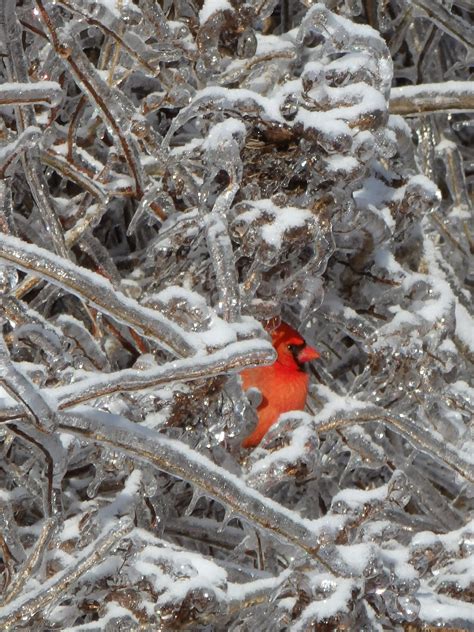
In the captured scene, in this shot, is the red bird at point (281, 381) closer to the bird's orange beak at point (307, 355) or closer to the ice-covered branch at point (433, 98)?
the bird's orange beak at point (307, 355)

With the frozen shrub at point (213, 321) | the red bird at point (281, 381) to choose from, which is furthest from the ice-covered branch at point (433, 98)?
the red bird at point (281, 381)

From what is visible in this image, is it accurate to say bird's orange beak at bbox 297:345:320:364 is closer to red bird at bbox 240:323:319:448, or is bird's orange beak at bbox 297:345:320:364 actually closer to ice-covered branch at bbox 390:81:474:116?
red bird at bbox 240:323:319:448

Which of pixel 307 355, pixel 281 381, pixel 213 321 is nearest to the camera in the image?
pixel 213 321

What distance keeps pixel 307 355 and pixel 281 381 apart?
0.17m

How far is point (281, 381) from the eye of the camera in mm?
2490

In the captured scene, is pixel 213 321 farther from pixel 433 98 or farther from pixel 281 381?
pixel 433 98

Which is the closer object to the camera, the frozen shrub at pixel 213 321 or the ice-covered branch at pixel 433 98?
the frozen shrub at pixel 213 321

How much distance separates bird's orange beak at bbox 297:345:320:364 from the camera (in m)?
2.62

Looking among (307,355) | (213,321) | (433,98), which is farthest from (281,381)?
(433,98)

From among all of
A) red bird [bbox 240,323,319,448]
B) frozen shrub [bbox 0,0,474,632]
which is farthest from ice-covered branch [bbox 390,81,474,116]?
red bird [bbox 240,323,319,448]

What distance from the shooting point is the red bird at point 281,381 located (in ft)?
8.16

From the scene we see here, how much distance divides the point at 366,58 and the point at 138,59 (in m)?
0.43

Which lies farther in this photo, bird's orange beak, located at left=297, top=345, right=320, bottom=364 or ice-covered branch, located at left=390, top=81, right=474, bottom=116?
bird's orange beak, located at left=297, top=345, right=320, bottom=364

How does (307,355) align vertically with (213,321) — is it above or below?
below
